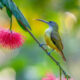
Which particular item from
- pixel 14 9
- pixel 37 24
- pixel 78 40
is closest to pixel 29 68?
pixel 37 24

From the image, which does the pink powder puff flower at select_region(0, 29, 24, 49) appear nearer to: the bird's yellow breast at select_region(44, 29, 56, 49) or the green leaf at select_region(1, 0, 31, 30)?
the green leaf at select_region(1, 0, 31, 30)

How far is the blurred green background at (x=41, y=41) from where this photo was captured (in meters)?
2.54

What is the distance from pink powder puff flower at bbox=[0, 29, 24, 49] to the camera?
1.20 metres

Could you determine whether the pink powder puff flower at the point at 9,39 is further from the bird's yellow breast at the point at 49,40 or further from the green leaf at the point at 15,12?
the bird's yellow breast at the point at 49,40

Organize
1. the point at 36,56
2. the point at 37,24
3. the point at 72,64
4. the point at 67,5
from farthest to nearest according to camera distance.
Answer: the point at 72,64
the point at 67,5
the point at 37,24
the point at 36,56

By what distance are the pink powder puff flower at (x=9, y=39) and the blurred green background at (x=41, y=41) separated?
1015mm

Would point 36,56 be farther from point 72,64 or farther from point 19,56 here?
point 72,64

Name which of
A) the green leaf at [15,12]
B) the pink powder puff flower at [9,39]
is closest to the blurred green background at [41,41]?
the pink powder puff flower at [9,39]

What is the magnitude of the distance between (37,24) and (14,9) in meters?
1.68

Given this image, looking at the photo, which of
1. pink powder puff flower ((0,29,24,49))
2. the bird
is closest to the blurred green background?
the bird

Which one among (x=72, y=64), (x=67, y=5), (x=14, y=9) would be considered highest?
(x=67, y=5)

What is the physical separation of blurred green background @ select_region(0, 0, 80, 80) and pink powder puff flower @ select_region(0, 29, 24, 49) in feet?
3.33

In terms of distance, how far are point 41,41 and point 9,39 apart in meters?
1.46

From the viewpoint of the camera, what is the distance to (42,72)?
2586 mm
